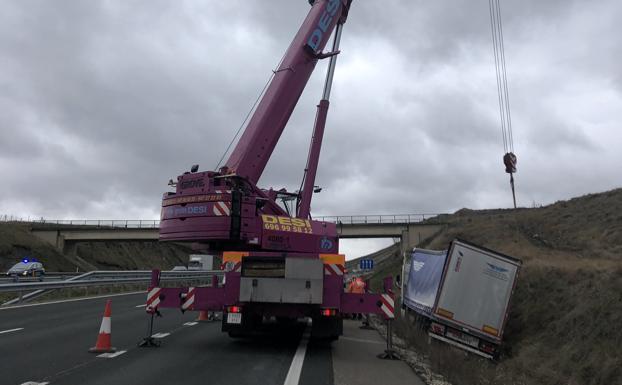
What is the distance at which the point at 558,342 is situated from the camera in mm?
13039

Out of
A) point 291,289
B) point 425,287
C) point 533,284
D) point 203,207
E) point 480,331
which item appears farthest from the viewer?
point 533,284

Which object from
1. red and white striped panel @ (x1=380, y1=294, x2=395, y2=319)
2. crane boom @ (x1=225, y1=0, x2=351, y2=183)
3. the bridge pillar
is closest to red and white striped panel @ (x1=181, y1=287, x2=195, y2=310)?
crane boom @ (x1=225, y1=0, x2=351, y2=183)

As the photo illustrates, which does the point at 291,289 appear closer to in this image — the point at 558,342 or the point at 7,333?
the point at 7,333

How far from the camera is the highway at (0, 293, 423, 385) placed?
6.88m

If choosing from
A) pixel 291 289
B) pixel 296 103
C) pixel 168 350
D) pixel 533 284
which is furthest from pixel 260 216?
pixel 533 284

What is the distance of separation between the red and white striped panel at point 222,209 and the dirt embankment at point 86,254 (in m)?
17.5

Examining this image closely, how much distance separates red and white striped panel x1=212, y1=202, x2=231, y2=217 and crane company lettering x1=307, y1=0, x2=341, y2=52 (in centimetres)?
622

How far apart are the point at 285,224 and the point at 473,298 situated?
5.65 meters

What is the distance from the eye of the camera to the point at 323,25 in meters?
15.1

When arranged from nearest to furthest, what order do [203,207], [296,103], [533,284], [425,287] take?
[203,207], [296,103], [425,287], [533,284]

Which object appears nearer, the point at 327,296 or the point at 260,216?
the point at 327,296

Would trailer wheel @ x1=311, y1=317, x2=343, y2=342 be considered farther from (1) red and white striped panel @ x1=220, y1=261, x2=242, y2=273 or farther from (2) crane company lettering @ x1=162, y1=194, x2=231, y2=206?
(2) crane company lettering @ x1=162, y1=194, x2=231, y2=206

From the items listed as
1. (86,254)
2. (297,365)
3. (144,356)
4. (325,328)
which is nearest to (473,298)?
(325,328)

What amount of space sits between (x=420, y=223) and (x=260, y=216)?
1723 inches
